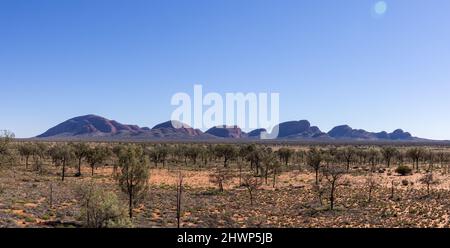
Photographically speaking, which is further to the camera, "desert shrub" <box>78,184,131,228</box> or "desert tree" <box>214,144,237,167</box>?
"desert tree" <box>214,144,237,167</box>

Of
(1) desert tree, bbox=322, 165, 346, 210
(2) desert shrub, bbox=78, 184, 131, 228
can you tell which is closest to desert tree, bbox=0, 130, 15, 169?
(2) desert shrub, bbox=78, 184, 131, 228

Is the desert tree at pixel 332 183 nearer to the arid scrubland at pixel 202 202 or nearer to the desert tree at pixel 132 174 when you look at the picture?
the arid scrubland at pixel 202 202

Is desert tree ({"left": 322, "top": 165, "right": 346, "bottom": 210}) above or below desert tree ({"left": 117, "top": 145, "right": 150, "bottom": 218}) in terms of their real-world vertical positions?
below

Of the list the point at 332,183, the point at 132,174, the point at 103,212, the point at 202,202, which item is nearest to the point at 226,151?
the point at 202,202

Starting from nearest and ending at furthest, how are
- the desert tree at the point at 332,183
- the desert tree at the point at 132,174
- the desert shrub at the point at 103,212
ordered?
the desert shrub at the point at 103,212, the desert tree at the point at 132,174, the desert tree at the point at 332,183

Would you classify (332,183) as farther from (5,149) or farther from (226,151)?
(226,151)

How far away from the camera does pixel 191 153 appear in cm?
11050

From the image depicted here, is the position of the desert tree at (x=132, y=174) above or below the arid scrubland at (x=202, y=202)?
above

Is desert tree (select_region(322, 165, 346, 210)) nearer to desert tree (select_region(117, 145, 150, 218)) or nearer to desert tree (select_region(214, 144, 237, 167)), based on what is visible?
desert tree (select_region(117, 145, 150, 218))

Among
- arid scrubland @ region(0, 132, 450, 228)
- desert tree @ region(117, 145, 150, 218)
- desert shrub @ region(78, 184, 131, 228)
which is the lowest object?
arid scrubland @ region(0, 132, 450, 228)

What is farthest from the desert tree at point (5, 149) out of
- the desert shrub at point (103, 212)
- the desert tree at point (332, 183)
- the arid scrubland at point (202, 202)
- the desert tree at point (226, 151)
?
the desert tree at point (226, 151)

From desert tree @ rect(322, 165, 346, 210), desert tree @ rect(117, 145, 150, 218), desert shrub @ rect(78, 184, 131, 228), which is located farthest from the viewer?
desert tree @ rect(322, 165, 346, 210)
